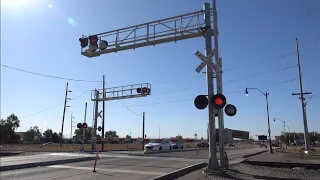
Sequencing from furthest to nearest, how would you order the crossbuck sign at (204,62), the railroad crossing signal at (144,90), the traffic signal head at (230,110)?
1. the railroad crossing signal at (144,90)
2. the traffic signal head at (230,110)
3. the crossbuck sign at (204,62)

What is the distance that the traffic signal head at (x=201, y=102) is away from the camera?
14.1 meters

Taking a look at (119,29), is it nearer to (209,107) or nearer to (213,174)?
(209,107)

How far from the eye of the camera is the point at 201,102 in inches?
555

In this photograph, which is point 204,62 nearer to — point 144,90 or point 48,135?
point 144,90

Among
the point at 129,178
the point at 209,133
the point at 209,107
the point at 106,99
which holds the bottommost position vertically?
the point at 129,178

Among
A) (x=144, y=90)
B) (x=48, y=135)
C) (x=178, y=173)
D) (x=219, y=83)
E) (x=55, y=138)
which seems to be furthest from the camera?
(x=48, y=135)

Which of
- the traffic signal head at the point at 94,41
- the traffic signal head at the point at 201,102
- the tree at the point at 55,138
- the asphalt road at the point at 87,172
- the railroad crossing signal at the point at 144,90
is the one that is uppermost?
the traffic signal head at the point at 94,41

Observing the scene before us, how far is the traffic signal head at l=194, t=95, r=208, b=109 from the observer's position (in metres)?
14.1

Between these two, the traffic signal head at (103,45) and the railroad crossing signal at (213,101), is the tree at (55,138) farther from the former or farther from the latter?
the railroad crossing signal at (213,101)

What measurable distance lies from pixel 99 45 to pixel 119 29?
155 cm

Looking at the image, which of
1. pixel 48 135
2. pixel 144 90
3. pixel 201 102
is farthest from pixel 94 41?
pixel 48 135

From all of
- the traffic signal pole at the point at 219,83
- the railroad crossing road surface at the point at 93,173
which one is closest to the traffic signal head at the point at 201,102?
the traffic signal pole at the point at 219,83

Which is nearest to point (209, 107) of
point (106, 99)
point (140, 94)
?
point (140, 94)

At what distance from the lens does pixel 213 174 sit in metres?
13.7
